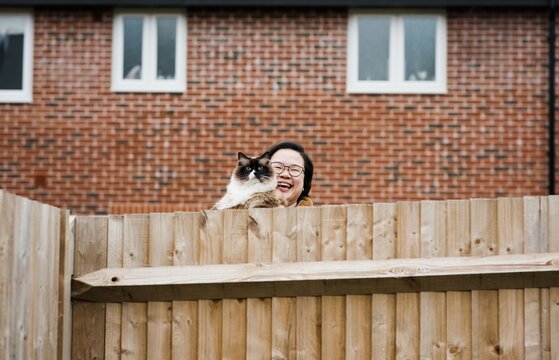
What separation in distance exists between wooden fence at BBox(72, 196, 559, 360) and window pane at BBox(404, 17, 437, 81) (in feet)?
26.7

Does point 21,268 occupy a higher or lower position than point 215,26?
lower

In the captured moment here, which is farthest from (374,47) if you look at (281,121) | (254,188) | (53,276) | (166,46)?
(53,276)

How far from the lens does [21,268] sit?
11.5ft

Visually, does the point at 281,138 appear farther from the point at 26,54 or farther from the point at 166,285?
the point at 166,285

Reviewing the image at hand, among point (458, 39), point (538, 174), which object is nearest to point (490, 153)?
point (538, 174)

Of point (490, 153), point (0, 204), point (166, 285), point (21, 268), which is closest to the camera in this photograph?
point (0, 204)

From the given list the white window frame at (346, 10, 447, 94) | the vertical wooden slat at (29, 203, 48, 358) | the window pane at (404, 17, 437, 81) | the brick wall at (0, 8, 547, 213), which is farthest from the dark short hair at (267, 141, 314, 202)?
the window pane at (404, 17, 437, 81)

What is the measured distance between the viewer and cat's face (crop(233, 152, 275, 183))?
216 inches

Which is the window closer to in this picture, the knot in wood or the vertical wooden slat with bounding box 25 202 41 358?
the vertical wooden slat with bounding box 25 202 41 358

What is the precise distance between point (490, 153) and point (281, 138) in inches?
112

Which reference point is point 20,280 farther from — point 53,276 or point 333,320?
point 333,320

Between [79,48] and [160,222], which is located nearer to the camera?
[160,222]

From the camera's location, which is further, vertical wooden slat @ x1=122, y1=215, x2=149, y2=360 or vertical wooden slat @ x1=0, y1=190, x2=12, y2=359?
vertical wooden slat @ x1=122, y1=215, x2=149, y2=360

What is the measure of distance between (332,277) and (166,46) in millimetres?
8726
